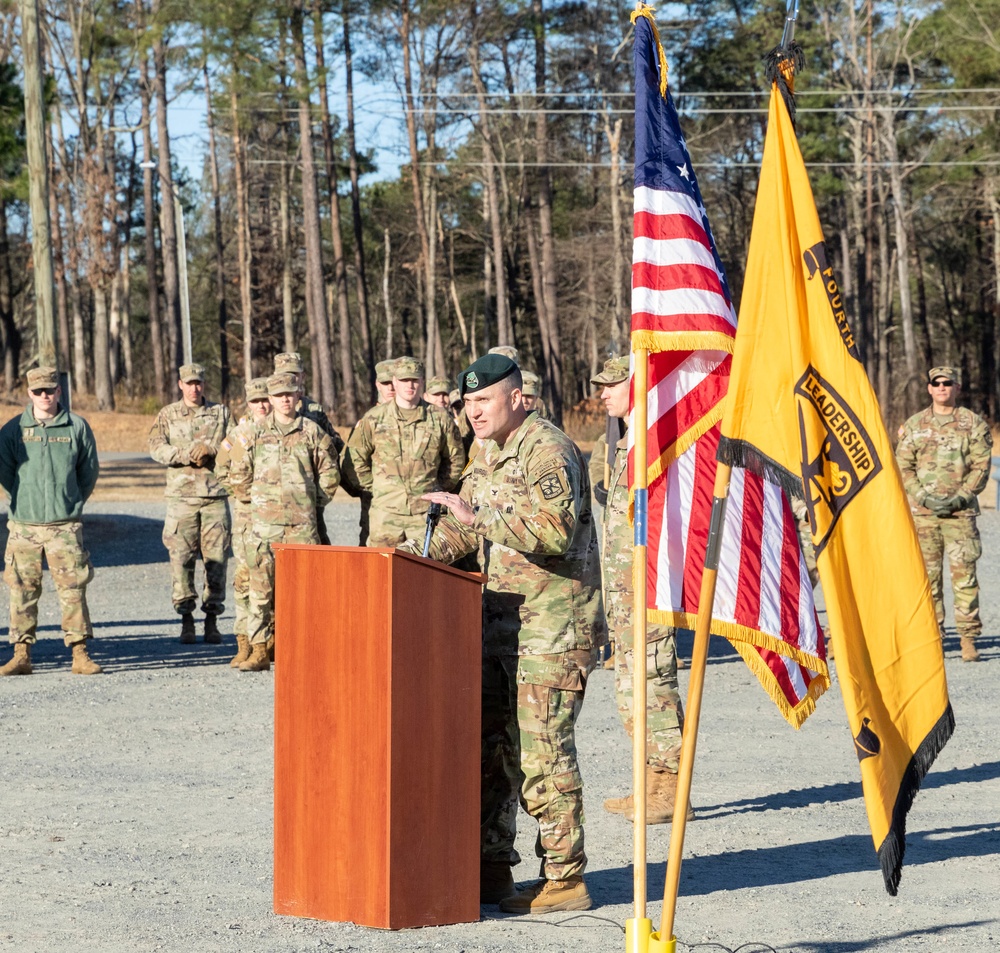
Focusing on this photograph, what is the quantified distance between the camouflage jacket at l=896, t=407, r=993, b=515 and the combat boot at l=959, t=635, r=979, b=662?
0.98 meters

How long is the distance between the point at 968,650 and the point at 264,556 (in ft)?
17.6

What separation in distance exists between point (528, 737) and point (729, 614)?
813mm

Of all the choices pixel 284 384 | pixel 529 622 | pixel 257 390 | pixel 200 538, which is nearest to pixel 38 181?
pixel 200 538

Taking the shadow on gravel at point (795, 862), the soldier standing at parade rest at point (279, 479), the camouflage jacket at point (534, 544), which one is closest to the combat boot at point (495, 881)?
the shadow on gravel at point (795, 862)

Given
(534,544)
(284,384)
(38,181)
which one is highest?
(38,181)

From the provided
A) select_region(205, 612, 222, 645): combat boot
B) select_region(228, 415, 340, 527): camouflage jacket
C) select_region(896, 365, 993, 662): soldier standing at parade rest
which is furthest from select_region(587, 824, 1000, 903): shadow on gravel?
select_region(205, 612, 222, 645): combat boot

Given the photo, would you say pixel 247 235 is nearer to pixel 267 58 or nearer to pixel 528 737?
pixel 267 58

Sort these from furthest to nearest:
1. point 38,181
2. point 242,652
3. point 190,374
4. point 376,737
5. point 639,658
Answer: point 38,181
point 190,374
point 242,652
point 376,737
point 639,658

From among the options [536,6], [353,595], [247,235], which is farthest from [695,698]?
[247,235]

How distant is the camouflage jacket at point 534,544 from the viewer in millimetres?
4871

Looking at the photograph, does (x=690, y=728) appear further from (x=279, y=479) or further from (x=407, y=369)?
(x=279, y=479)

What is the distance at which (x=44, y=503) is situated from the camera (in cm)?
1020

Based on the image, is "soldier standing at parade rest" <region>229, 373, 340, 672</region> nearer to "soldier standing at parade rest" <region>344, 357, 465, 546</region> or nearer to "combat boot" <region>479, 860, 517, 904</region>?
"soldier standing at parade rest" <region>344, 357, 465, 546</region>

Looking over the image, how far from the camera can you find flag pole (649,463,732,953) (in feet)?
14.0
